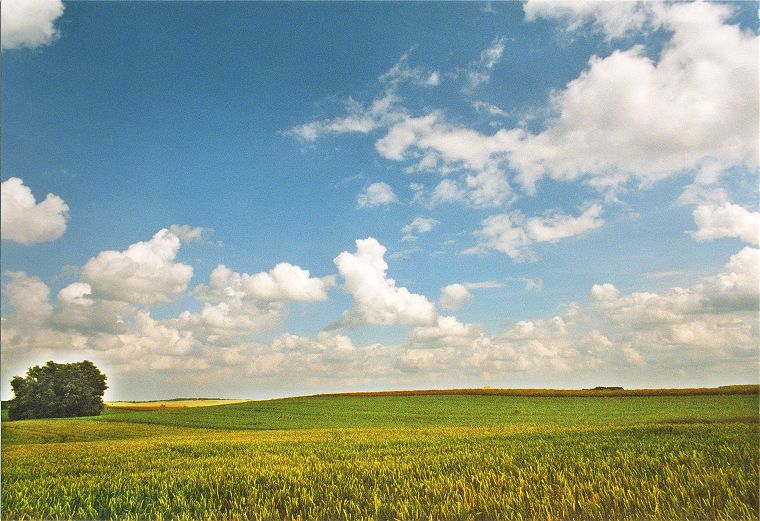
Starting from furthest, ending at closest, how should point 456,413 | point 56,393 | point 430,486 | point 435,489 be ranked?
point 56,393 < point 456,413 < point 430,486 < point 435,489

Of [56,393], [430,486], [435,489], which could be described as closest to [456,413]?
[430,486]

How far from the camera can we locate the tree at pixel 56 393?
7500 centimetres

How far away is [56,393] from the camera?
253 feet

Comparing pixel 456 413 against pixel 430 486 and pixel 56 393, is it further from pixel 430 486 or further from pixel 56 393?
pixel 56 393

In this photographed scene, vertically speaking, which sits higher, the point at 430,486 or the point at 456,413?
the point at 430,486

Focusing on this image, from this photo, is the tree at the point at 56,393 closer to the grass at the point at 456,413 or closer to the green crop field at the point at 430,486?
the grass at the point at 456,413

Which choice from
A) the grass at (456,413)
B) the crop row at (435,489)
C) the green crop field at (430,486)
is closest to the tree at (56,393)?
the grass at (456,413)

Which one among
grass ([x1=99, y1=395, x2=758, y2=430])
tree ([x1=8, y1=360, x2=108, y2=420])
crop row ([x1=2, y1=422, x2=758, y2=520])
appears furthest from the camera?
tree ([x1=8, y1=360, x2=108, y2=420])

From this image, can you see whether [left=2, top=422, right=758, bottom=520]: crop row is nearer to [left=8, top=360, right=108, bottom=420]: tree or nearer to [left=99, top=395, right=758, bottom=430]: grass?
[left=99, top=395, right=758, bottom=430]: grass

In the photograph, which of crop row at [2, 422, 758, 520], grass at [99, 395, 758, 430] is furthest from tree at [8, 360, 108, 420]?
crop row at [2, 422, 758, 520]

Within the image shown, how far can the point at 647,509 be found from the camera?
5.55m

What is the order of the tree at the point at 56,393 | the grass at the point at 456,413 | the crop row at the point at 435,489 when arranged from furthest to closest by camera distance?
the tree at the point at 56,393
the grass at the point at 456,413
the crop row at the point at 435,489

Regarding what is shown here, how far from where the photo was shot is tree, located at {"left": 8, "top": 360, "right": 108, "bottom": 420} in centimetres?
7500

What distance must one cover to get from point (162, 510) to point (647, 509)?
610cm
